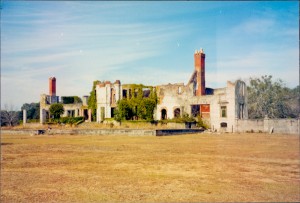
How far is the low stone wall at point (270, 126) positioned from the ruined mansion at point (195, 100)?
115cm

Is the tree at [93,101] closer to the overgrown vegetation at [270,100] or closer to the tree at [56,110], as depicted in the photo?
the tree at [56,110]

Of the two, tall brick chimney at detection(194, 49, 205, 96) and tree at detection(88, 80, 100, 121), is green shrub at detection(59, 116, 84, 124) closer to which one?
tree at detection(88, 80, 100, 121)

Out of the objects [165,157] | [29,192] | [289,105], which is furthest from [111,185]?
[289,105]

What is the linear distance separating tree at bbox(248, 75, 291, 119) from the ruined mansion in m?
7.05

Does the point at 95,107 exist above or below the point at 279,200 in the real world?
above

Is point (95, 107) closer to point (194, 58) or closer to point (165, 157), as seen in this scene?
point (194, 58)

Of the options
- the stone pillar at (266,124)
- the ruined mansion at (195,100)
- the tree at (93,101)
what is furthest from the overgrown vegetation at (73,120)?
the stone pillar at (266,124)

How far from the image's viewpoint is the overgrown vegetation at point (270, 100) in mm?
42969

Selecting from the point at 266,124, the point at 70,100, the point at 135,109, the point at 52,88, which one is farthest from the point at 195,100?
the point at 52,88

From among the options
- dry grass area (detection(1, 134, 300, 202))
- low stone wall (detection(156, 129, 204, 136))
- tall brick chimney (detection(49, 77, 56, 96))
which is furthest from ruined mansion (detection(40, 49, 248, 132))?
dry grass area (detection(1, 134, 300, 202))

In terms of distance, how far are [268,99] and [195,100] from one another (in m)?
12.7

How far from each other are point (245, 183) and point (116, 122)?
1224 inches

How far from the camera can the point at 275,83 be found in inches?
1807

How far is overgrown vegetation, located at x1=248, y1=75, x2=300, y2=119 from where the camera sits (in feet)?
141
